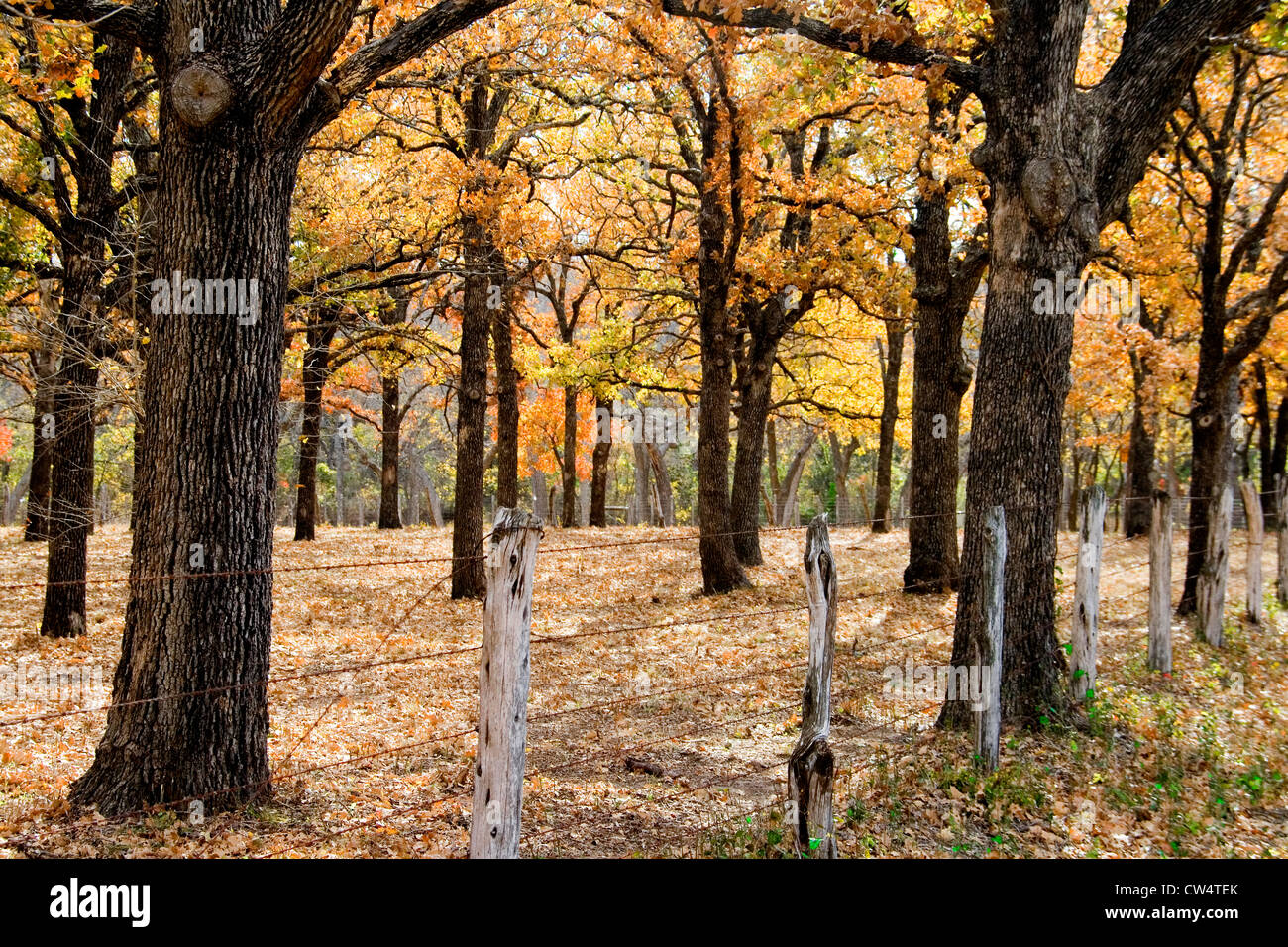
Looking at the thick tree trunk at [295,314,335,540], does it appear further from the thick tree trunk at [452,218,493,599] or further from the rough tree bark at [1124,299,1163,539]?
the rough tree bark at [1124,299,1163,539]

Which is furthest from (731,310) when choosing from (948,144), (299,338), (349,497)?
(349,497)

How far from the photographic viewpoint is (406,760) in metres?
6.65

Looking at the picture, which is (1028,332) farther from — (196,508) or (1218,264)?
(1218,264)

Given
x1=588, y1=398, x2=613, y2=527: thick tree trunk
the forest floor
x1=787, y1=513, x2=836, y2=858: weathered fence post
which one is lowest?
the forest floor

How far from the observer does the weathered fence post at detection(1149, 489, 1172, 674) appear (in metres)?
9.31

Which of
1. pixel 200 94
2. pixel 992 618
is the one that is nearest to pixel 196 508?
pixel 200 94

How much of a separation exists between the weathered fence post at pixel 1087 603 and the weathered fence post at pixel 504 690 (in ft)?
19.2

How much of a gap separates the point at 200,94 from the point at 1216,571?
12608 millimetres

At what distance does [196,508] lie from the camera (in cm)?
512

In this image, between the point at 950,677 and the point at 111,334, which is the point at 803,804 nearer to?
the point at 950,677

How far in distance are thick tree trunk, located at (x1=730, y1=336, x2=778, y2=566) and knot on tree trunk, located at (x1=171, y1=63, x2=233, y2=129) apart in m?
12.6

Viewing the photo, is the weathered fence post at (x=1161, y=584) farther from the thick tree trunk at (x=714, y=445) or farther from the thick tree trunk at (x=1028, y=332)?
the thick tree trunk at (x=714, y=445)

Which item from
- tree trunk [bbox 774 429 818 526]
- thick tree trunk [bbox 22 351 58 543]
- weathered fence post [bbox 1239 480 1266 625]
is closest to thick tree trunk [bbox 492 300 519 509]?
thick tree trunk [bbox 22 351 58 543]

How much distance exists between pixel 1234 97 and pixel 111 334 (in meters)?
15.2
